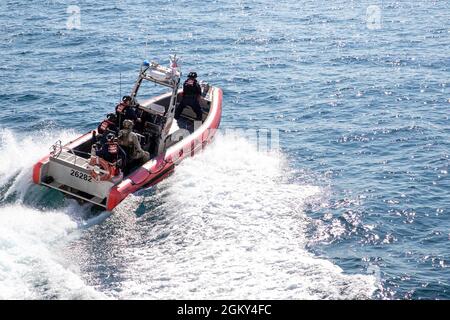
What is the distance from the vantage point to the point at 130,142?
2039cm

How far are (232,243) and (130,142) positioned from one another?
4500 millimetres

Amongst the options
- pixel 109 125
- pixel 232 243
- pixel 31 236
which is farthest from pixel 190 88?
pixel 31 236

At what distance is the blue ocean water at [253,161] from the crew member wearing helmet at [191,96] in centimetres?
132

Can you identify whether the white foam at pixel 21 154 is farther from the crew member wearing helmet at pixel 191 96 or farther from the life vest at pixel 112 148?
the crew member wearing helmet at pixel 191 96

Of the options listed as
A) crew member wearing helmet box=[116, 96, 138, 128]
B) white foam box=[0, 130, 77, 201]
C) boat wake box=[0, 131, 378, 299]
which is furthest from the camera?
crew member wearing helmet box=[116, 96, 138, 128]

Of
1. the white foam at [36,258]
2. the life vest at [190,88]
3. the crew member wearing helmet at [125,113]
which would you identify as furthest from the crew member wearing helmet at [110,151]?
the life vest at [190,88]

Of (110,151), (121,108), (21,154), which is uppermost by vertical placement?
(121,108)

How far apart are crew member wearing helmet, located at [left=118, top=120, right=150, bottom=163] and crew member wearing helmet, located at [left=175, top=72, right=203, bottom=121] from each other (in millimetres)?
3813

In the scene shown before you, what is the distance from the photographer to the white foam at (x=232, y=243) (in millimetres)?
15938

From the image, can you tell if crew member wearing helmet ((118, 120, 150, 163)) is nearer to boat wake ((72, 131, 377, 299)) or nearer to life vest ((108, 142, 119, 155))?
life vest ((108, 142, 119, 155))

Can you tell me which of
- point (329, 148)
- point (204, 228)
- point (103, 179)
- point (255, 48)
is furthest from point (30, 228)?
point (255, 48)

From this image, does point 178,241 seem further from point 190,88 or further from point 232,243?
point 190,88

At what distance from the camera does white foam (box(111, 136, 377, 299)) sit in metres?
15.9

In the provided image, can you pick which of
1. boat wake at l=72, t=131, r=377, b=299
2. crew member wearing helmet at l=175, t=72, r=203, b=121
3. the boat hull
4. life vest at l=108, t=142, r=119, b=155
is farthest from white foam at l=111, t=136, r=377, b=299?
crew member wearing helmet at l=175, t=72, r=203, b=121
